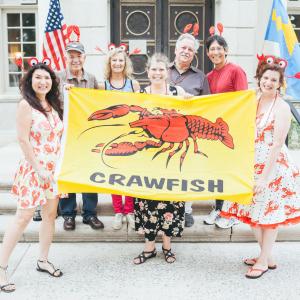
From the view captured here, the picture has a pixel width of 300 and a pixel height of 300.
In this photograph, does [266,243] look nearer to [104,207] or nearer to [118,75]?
[104,207]

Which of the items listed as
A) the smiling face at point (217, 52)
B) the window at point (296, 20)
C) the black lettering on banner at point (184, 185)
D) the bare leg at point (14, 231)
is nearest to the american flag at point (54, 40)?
the smiling face at point (217, 52)

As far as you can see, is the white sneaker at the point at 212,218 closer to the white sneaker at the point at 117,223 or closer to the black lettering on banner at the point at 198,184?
the white sneaker at the point at 117,223

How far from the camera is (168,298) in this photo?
132 inches

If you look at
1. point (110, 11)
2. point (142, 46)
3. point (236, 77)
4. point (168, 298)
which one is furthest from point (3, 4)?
point (168, 298)

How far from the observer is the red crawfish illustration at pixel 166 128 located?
3.72m

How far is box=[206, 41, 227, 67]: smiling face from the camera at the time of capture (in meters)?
4.20

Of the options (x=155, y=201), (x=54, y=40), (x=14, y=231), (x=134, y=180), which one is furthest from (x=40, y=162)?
(x=54, y=40)

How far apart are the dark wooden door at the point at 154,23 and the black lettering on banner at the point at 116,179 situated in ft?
16.3

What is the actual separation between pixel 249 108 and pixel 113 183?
4.15 ft

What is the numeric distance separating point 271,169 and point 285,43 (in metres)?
2.25

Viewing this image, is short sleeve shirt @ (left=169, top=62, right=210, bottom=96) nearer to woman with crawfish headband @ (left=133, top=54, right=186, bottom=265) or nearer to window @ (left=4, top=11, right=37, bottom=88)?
woman with crawfish headband @ (left=133, top=54, right=186, bottom=265)

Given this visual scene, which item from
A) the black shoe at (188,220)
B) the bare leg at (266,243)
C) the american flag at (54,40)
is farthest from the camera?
the american flag at (54,40)

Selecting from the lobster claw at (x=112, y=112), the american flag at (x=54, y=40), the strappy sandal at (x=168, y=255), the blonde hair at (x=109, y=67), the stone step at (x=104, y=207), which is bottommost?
the strappy sandal at (x=168, y=255)

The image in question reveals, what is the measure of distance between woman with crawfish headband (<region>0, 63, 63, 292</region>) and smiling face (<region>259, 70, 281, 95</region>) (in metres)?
1.66
